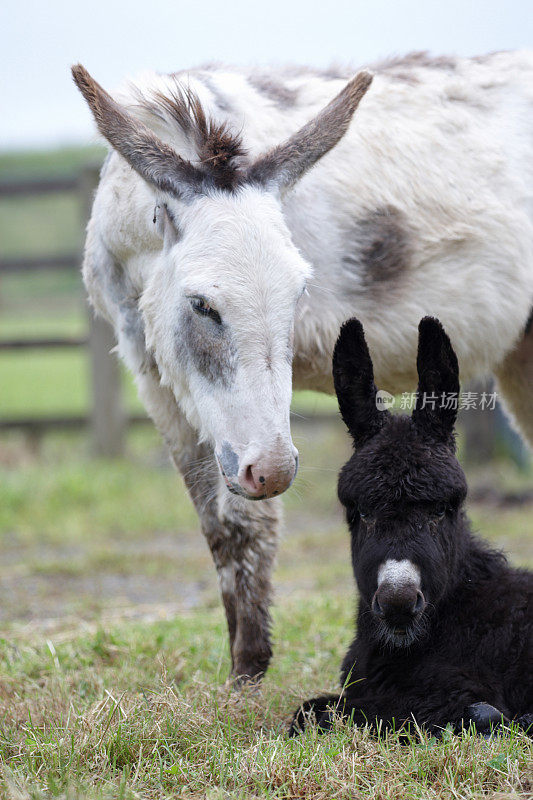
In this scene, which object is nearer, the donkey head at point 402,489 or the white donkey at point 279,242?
the donkey head at point 402,489

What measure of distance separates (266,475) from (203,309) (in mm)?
657

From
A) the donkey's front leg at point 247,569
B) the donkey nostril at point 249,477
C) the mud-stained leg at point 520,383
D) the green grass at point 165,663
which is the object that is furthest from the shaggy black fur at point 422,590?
the mud-stained leg at point 520,383

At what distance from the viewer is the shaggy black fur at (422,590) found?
2953mm

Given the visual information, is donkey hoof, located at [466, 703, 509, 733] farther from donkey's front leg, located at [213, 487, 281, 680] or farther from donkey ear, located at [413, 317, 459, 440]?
donkey's front leg, located at [213, 487, 281, 680]

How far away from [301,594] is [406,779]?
10.7 ft

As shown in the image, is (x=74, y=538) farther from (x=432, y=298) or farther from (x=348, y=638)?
(x=432, y=298)

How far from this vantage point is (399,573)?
9.42 feet

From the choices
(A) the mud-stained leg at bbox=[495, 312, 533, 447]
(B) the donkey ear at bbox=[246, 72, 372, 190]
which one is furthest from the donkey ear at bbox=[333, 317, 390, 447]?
(A) the mud-stained leg at bbox=[495, 312, 533, 447]

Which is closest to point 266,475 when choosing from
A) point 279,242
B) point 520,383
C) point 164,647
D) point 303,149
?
point 279,242

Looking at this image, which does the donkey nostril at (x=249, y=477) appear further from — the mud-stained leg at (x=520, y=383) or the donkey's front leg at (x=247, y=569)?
the mud-stained leg at (x=520, y=383)

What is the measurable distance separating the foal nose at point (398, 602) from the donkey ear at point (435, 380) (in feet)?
2.02

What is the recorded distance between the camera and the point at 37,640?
4.48 m

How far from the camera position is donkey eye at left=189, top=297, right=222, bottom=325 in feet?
10.1

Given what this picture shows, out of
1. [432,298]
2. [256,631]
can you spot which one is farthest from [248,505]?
[432,298]
